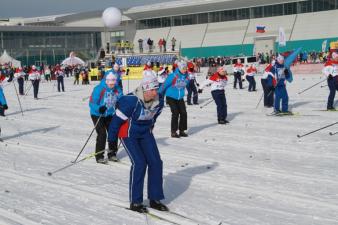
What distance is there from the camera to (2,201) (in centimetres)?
670

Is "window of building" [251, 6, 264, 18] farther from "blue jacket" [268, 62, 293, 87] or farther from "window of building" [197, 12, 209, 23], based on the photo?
"blue jacket" [268, 62, 293, 87]

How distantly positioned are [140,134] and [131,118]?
22 cm

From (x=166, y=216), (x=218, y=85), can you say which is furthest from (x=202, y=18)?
(x=166, y=216)

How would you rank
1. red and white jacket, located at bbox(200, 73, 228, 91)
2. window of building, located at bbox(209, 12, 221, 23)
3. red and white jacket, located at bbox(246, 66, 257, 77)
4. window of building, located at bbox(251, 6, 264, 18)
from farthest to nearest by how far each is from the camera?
window of building, located at bbox(209, 12, 221, 23) → window of building, located at bbox(251, 6, 264, 18) → red and white jacket, located at bbox(246, 66, 257, 77) → red and white jacket, located at bbox(200, 73, 228, 91)

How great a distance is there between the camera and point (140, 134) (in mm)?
5934

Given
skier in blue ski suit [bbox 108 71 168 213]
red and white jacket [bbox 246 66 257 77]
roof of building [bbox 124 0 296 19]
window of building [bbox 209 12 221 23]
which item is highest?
roof of building [bbox 124 0 296 19]

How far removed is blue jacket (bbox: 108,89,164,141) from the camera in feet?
19.0

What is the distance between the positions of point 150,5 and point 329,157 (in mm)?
66995

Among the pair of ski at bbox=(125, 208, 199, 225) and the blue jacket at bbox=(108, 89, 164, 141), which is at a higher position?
the blue jacket at bbox=(108, 89, 164, 141)

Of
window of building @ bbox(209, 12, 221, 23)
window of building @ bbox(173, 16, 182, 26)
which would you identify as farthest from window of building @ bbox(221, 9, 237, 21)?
window of building @ bbox(173, 16, 182, 26)

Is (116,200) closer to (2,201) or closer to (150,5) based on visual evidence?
(2,201)

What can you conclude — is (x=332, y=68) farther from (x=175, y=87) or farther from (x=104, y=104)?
(x=104, y=104)

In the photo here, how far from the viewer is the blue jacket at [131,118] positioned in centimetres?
580

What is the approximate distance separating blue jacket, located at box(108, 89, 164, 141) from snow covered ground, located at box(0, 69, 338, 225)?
3.19 feet
